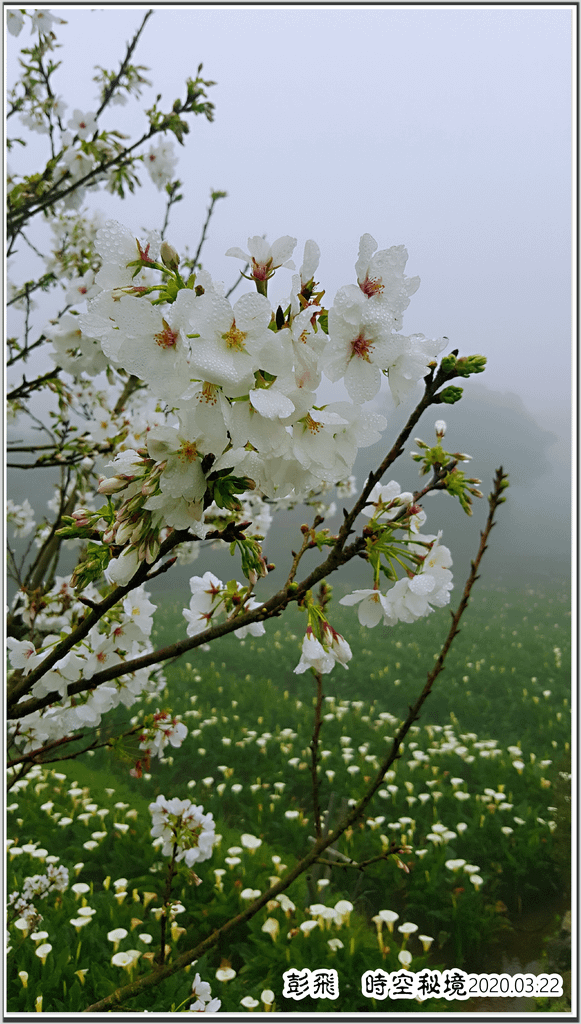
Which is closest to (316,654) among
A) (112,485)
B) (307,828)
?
(112,485)

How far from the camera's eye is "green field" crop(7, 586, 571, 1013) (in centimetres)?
261

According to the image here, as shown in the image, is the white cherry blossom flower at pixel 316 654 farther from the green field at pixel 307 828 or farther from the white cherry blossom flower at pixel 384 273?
the green field at pixel 307 828

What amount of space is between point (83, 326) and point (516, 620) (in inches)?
437

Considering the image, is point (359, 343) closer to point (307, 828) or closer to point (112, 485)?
point (112, 485)

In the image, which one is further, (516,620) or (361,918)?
(516,620)

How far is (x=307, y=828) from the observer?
390 centimetres

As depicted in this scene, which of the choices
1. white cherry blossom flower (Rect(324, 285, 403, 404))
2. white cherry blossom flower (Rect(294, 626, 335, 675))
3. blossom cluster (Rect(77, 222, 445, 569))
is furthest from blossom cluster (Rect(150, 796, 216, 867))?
white cherry blossom flower (Rect(324, 285, 403, 404))

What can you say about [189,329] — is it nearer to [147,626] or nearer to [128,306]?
[128,306]

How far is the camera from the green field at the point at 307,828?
8.55ft

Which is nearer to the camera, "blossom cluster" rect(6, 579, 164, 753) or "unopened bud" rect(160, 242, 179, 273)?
"unopened bud" rect(160, 242, 179, 273)

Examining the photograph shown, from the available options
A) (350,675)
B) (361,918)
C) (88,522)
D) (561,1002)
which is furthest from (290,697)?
(88,522)

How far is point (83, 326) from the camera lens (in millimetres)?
831

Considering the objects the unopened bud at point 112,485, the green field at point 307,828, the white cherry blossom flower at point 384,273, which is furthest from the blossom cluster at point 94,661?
the white cherry blossom flower at point 384,273

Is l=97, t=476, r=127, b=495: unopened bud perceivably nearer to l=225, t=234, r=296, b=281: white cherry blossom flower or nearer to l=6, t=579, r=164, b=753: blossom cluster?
l=225, t=234, r=296, b=281: white cherry blossom flower
